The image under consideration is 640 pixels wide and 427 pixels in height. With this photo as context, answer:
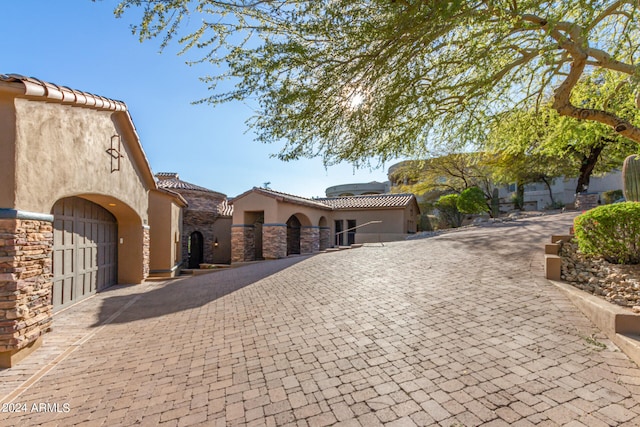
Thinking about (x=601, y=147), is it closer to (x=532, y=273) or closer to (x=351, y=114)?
(x=532, y=273)

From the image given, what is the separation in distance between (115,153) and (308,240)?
459 inches

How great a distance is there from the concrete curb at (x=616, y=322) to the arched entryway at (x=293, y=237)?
53.4 ft

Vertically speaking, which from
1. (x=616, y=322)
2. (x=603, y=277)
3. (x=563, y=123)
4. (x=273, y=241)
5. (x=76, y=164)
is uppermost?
(x=563, y=123)

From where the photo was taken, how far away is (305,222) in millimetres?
18688

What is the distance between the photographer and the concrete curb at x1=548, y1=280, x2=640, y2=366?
3.56 m

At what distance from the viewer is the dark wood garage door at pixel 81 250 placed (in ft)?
23.6

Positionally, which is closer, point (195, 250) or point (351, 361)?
point (351, 361)

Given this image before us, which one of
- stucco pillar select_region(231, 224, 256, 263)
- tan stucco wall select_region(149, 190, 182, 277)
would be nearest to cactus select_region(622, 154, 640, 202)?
stucco pillar select_region(231, 224, 256, 263)

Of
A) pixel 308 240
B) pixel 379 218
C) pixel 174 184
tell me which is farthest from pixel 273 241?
pixel 379 218

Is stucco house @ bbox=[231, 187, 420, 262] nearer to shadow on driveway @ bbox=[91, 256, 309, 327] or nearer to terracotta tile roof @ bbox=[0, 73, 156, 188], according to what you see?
shadow on driveway @ bbox=[91, 256, 309, 327]

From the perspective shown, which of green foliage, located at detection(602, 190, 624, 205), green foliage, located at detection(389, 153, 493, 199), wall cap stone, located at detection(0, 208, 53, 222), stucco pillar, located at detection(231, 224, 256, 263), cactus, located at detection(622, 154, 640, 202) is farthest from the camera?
green foliage, located at detection(389, 153, 493, 199)

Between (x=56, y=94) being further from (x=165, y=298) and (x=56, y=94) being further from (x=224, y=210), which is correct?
(x=224, y=210)

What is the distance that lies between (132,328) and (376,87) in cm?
766

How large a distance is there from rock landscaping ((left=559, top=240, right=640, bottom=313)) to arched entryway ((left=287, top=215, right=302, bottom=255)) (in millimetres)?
15149
